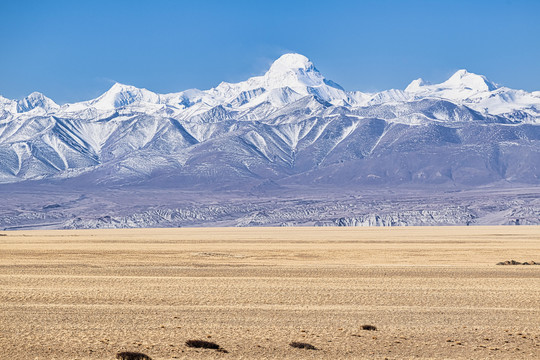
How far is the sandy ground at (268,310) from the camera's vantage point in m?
20.2

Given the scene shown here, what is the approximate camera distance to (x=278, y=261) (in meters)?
49.0

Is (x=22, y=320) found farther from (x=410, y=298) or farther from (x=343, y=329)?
(x=410, y=298)

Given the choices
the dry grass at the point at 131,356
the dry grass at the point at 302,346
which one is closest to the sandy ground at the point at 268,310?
the dry grass at the point at 302,346

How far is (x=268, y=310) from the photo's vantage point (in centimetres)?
2586

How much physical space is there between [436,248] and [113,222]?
334 ft

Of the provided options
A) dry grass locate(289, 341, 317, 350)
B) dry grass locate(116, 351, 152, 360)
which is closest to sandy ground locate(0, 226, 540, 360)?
dry grass locate(289, 341, 317, 350)

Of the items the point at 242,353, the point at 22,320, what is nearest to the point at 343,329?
the point at 242,353

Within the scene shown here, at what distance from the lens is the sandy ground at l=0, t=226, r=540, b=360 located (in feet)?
66.2

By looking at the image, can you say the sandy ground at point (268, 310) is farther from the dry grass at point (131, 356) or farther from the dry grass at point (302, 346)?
the dry grass at point (131, 356)

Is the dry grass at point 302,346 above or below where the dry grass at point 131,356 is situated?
above

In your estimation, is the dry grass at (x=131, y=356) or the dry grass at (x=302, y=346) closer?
the dry grass at (x=131, y=356)

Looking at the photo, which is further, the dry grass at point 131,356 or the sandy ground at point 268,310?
the sandy ground at point 268,310

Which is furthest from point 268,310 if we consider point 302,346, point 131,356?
point 131,356

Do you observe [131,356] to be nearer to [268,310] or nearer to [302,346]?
[302,346]
